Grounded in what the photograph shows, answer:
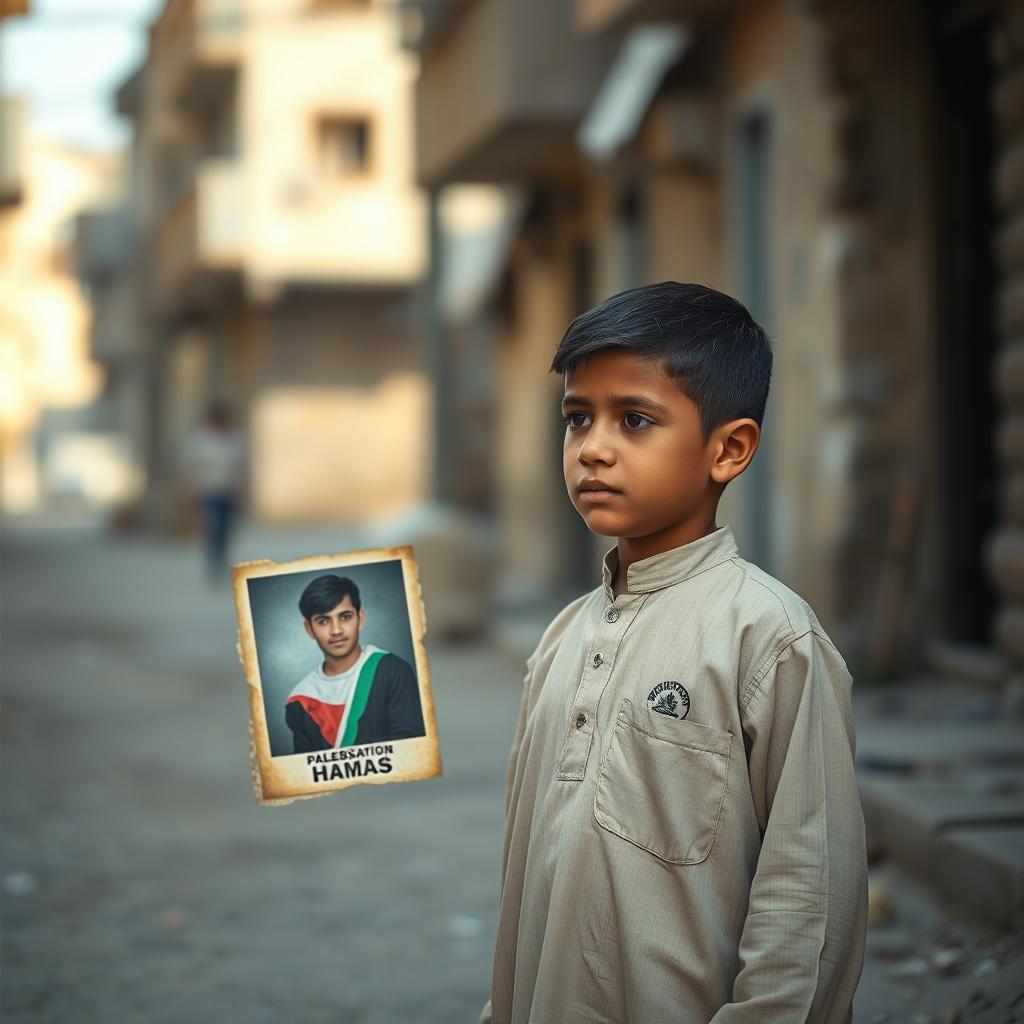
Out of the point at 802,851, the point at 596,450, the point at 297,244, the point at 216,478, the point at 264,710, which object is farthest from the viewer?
the point at 297,244

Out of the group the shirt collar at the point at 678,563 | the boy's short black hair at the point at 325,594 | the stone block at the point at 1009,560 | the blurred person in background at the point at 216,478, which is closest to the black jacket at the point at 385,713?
the boy's short black hair at the point at 325,594

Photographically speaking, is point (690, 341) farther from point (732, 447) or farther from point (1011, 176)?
point (1011, 176)

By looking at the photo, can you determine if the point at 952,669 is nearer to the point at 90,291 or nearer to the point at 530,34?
the point at 530,34

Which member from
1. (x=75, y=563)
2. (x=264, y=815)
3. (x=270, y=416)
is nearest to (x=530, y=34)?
(x=264, y=815)

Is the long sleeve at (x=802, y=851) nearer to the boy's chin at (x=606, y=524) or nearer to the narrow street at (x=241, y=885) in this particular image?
the boy's chin at (x=606, y=524)

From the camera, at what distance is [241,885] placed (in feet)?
17.6

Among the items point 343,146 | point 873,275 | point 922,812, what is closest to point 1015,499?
point 873,275

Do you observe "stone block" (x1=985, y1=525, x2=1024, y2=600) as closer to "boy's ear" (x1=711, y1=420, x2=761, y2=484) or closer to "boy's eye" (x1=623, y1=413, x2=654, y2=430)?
"boy's ear" (x1=711, y1=420, x2=761, y2=484)

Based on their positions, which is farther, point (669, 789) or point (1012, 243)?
point (1012, 243)

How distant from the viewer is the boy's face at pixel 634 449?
2.11 metres

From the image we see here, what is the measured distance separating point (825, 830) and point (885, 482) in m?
6.46

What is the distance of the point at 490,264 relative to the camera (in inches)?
664

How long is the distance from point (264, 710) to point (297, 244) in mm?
24139

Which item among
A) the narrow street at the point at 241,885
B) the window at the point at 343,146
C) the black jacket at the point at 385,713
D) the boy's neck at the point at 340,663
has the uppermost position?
the window at the point at 343,146
